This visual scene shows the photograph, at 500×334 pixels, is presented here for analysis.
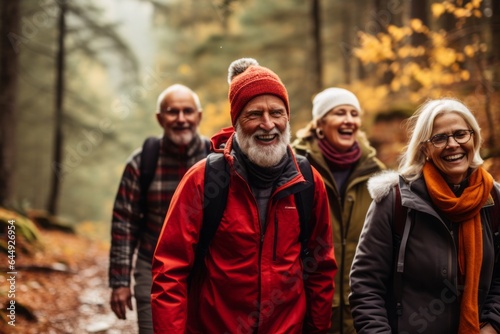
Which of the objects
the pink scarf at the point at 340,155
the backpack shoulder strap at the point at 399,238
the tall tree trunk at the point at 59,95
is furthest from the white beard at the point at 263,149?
the tall tree trunk at the point at 59,95

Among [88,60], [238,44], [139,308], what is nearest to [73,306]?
→ [139,308]

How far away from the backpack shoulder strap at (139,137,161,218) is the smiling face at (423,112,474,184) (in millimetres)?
2782

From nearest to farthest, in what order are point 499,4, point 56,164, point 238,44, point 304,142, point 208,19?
point 304,142 → point 499,4 → point 208,19 → point 56,164 → point 238,44

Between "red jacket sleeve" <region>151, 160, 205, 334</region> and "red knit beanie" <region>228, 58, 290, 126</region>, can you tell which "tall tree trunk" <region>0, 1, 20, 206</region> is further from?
"red jacket sleeve" <region>151, 160, 205, 334</region>

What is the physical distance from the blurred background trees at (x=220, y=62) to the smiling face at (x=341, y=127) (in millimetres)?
3402

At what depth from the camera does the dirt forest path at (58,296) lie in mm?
7928

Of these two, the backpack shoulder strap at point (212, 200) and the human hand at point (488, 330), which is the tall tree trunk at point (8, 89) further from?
the human hand at point (488, 330)

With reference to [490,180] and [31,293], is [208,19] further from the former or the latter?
[490,180]

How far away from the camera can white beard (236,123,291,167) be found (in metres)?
3.41

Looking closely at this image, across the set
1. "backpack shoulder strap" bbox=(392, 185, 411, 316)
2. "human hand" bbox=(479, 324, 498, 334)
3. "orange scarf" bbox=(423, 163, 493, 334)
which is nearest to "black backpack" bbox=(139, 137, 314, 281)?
"backpack shoulder strap" bbox=(392, 185, 411, 316)

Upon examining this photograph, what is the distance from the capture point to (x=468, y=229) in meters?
3.12

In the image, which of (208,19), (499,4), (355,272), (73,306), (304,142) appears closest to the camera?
(355,272)

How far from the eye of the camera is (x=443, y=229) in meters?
3.13

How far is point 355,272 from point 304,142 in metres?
2.16
